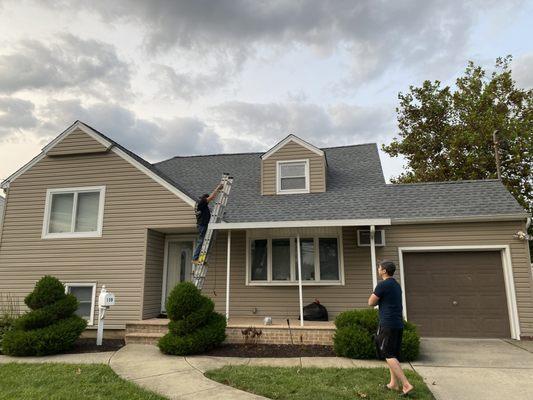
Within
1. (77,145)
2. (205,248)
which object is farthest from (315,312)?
(77,145)

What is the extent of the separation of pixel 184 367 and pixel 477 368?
493cm

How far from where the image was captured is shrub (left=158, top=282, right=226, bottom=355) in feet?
22.9

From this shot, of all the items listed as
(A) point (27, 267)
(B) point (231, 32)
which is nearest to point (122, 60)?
(B) point (231, 32)

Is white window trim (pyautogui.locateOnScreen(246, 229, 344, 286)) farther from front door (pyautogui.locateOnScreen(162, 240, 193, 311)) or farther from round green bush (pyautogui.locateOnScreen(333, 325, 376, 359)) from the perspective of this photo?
round green bush (pyautogui.locateOnScreen(333, 325, 376, 359))

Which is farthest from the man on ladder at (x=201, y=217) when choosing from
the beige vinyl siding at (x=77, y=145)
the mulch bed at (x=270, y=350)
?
the beige vinyl siding at (x=77, y=145)

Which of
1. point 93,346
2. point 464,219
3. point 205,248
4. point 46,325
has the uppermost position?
point 464,219

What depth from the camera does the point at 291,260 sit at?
33.1 feet

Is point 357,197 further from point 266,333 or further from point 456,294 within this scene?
point 266,333

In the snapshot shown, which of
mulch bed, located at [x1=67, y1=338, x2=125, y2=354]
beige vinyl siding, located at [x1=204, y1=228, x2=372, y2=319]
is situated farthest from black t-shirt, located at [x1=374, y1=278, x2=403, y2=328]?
mulch bed, located at [x1=67, y1=338, x2=125, y2=354]

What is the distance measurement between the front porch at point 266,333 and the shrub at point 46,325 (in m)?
1.28

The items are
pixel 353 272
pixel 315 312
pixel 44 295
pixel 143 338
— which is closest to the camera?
pixel 44 295

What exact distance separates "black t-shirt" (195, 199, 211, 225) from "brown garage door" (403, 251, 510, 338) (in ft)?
17.6

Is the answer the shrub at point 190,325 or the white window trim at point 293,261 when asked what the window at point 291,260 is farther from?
the shrub at point 190,325

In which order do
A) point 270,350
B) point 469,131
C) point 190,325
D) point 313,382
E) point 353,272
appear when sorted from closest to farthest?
point 313,382
point 190,325
point 270,350
point 353,272
point 469,131
